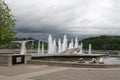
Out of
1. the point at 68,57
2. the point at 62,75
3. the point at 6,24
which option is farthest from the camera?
the point at 68,57

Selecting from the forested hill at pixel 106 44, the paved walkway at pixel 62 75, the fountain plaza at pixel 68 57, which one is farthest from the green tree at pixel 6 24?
the forested hill at pixel 106 44

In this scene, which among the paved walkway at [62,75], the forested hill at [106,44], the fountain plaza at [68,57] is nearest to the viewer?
the paved walkway at [62,75]

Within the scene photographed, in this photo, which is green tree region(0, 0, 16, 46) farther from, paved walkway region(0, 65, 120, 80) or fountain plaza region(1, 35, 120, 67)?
paved walkway region(0, 65, 120, 80)

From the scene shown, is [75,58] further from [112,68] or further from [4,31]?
[112,68]

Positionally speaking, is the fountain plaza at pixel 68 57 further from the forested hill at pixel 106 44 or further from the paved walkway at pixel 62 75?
the forested hill at pixel 106 44

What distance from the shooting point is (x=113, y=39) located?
134125 millimetres

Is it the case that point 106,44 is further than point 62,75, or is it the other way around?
point 106,44

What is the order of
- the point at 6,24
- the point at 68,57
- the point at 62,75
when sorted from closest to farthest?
the point at 62,75 → the point at 6,24 → the point at 68,57

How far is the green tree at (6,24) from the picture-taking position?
3153 cm

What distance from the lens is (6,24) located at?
105 feet

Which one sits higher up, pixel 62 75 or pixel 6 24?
pixel 6 24

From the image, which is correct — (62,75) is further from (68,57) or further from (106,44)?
(106,44)

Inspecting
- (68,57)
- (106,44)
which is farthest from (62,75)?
(106,44)

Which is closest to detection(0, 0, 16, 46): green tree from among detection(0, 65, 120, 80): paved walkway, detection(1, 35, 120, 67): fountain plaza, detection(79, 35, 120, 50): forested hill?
detection(1, 35, 120, 67): fountain plaza
